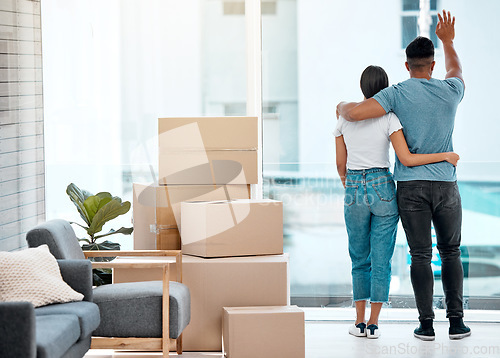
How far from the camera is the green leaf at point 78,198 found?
13.7ft

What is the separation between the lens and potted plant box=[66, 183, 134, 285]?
163 inches

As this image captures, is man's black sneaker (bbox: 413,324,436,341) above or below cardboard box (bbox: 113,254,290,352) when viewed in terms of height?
below

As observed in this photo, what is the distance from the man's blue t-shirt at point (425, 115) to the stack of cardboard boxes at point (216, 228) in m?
0.80

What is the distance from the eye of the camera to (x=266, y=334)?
333 centimetres

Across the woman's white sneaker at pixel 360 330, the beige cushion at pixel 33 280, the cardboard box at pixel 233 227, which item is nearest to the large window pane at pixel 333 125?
the woman's white sneaker at pixel 360 330

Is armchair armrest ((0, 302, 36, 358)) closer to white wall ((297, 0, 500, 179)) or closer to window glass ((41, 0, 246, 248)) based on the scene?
window glass ((41, 0, 246, 248))

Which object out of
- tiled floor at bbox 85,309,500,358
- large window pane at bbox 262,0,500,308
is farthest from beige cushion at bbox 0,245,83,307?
large window pane at bbox 262,0,500,308

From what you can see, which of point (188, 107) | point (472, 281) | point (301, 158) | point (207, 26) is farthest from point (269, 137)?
point (472, 281)

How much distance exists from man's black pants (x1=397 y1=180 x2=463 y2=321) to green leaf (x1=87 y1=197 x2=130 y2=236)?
1.74 metres

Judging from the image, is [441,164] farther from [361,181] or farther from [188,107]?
[188,107]

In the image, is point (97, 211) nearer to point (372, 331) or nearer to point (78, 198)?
point (78, 198)

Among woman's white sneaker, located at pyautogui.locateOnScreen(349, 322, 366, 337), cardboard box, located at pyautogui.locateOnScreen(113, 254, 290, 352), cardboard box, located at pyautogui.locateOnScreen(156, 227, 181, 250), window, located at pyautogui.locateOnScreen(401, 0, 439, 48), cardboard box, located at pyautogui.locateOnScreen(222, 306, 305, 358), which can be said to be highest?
window, located at pyautogui.locateOnScreen(401, 0, 439, 48)

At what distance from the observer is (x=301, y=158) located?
445 centimetres

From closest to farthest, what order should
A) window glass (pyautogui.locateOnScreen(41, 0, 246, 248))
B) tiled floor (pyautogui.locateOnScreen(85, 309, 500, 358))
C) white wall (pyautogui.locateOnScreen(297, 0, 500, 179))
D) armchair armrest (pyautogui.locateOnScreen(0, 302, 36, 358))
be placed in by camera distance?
armchair armrest (pyautogui.locateOnScreen(0, 302, 36, 358)), tiled floor (pyautogui.locateOnScreen(85, 309, 500, 358)), white wall (pyautogui.locateOnScreen(297, 0, 500, 179)), window glass (pyautogui.locateOnScreen(41, 0, 246, 248))
